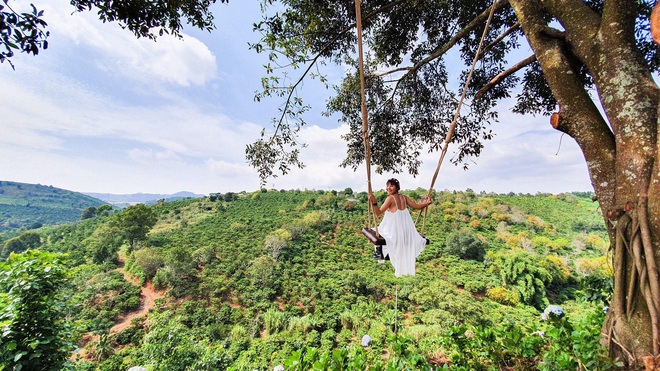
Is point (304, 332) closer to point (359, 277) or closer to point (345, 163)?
point (359, 277)

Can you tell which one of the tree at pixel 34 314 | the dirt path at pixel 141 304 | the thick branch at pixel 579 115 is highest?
the thick branch at pixel 579 115

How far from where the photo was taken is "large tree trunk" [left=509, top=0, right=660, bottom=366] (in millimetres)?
1230

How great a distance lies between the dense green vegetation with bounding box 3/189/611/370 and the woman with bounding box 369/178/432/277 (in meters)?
0.90

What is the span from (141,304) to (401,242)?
20965 mm

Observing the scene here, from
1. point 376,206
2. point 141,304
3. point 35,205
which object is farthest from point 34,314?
point 35,205

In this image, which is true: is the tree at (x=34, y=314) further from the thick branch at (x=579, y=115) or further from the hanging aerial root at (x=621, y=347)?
the thick branch at (x=579, y=115)

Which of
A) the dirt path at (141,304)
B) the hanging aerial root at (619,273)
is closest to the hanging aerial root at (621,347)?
the hanging aerial root at (619,273)

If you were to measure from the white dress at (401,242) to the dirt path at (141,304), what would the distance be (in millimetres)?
18664

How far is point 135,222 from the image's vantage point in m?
24.7

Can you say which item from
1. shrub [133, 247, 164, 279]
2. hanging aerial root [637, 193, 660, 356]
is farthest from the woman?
shrub [133, 247, 164, 279]

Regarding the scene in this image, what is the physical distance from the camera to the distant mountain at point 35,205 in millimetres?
69181

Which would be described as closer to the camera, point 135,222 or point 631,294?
point 631,294

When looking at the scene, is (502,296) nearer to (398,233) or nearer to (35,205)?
(398,233)

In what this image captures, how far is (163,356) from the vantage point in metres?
7.09
